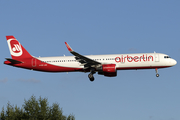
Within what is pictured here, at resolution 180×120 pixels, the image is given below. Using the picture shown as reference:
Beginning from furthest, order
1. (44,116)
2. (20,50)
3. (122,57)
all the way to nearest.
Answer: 1. (20,50)
2. (122,57)
3. (44,116)

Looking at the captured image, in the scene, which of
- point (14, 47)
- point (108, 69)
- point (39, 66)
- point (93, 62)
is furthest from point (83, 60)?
point (14, 47)

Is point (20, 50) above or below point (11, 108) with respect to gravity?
above

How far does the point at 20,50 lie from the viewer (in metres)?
74.9

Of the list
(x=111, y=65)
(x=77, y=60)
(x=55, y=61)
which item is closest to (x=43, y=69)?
(x=55, y=61)

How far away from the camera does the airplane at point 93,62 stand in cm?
6781

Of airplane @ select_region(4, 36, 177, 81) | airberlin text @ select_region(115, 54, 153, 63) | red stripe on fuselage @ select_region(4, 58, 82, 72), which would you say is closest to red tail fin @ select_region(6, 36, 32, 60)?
airplane @ select_region(4, 36, 177, 81)

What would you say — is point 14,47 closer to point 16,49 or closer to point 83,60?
point 16,49

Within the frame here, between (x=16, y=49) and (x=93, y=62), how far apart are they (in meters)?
16.7

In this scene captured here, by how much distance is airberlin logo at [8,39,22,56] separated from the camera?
245ft

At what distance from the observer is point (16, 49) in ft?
247

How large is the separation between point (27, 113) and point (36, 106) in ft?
6.46

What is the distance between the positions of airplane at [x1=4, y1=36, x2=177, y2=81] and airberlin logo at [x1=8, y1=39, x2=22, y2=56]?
0.63 meters

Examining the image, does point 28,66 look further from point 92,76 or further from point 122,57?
point 122,57

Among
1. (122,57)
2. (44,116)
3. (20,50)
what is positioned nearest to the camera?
(44,116)
